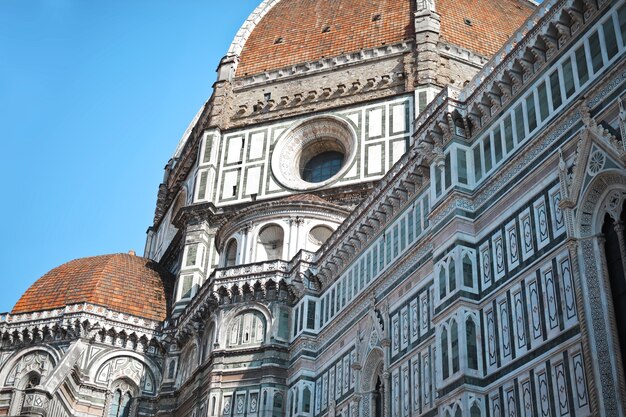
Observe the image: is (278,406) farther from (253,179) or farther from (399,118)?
(399,118)

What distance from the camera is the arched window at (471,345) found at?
20.6 m

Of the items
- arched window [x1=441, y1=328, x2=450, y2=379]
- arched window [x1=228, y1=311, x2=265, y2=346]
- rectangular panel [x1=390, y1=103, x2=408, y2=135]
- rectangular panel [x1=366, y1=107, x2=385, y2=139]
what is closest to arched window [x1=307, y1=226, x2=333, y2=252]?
arched window [x1=228, y1=311, x2=265, y2=346]

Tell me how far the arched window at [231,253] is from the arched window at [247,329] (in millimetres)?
4021

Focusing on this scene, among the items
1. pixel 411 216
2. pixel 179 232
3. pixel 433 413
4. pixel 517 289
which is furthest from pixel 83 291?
pixel 517 289

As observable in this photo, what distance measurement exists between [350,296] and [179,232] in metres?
17.3

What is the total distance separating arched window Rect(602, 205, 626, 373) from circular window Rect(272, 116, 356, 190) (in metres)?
23.2

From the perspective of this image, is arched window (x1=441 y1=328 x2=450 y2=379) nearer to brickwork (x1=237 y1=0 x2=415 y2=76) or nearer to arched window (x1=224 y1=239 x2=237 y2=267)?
arched window (x1=224 y1=239 x2=237 y2=267)

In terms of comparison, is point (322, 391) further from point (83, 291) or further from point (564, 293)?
point (83, 291)

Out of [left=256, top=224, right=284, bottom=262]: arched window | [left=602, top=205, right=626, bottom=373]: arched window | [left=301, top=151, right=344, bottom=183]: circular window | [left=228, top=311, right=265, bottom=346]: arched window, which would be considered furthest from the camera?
[left=301, top=151, right=344, bottom=183]: circular window

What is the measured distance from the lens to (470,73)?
43.8 metres

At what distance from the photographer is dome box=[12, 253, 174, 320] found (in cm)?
4025

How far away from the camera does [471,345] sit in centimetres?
2080

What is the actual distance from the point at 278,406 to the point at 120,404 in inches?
396

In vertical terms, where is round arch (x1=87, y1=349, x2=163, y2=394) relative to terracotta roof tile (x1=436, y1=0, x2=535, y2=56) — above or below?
below
